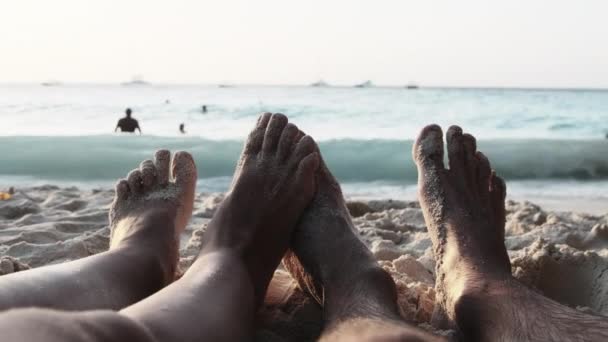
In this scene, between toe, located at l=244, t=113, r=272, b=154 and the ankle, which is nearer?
the ankle

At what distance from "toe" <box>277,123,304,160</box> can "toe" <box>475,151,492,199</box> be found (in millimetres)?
593

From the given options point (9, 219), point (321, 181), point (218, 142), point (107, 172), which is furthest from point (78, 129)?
point (321, 181)

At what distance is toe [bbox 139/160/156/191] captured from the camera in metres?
2.02

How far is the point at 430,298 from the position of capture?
1641 millimetres

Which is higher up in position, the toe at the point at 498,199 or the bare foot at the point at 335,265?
the toe at the point at 498,199

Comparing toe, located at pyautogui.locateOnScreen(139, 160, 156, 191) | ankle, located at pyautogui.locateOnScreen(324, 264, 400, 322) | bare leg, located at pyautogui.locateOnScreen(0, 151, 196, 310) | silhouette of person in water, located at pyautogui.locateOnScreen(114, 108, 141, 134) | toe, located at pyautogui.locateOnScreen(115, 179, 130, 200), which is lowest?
silhouette of person in water, located at pyautogui.locateOnScreen(114, 108, 141, 134)

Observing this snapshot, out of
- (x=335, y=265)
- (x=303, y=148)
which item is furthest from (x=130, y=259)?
(x=303, y=148)

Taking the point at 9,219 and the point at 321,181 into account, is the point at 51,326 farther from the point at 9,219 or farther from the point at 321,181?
the point at 9,219

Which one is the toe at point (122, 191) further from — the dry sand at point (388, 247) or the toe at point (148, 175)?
the dry sand at point (388, 247)

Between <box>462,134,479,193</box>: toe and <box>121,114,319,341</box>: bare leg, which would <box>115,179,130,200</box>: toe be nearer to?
<box>121,114,319,341</box>: bare leg

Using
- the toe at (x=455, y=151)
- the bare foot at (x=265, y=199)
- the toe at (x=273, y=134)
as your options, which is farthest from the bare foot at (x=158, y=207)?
the toe at (x=455, y=151)

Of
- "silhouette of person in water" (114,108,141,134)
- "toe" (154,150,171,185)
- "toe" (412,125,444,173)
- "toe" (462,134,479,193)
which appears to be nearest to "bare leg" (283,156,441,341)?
"toe" (412,125,444,173)

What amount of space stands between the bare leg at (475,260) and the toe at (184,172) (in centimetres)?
74

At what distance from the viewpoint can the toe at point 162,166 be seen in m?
2.05
